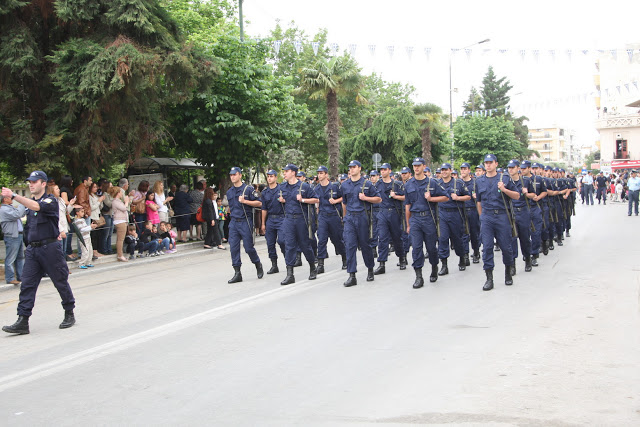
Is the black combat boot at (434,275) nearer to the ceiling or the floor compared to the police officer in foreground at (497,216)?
nearer to the floor

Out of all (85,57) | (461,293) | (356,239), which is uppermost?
(85,57)

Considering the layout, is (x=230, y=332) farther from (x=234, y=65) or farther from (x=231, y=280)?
(x=234, y=65)

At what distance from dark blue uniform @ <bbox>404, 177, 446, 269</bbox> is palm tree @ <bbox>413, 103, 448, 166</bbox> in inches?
1254

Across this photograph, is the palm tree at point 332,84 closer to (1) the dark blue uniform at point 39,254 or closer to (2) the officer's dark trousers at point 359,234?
(2) the officer's dark trousers at point 359,234

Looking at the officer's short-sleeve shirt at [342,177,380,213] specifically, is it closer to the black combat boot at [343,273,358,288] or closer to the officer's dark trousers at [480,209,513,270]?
the black combat boot at [343,273,358,288]

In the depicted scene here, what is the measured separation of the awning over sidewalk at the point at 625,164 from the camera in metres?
68.0

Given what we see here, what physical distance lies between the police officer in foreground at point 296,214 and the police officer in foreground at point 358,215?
757 mm

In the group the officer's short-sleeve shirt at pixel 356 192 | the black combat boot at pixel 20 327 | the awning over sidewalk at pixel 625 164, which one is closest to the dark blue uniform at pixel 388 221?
the officer's short-sleeve shirt at pixel 356 192

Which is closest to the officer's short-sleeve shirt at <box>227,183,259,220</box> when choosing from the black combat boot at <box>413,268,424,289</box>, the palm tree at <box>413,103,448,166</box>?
the black combat boot at <box>413,268,424,289</box>

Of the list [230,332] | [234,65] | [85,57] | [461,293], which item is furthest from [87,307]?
[234,65]

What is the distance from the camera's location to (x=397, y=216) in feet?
38.4

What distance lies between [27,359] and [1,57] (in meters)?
10.5

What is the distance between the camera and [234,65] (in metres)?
19.8

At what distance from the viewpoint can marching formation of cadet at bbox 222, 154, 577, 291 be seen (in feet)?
32.0
